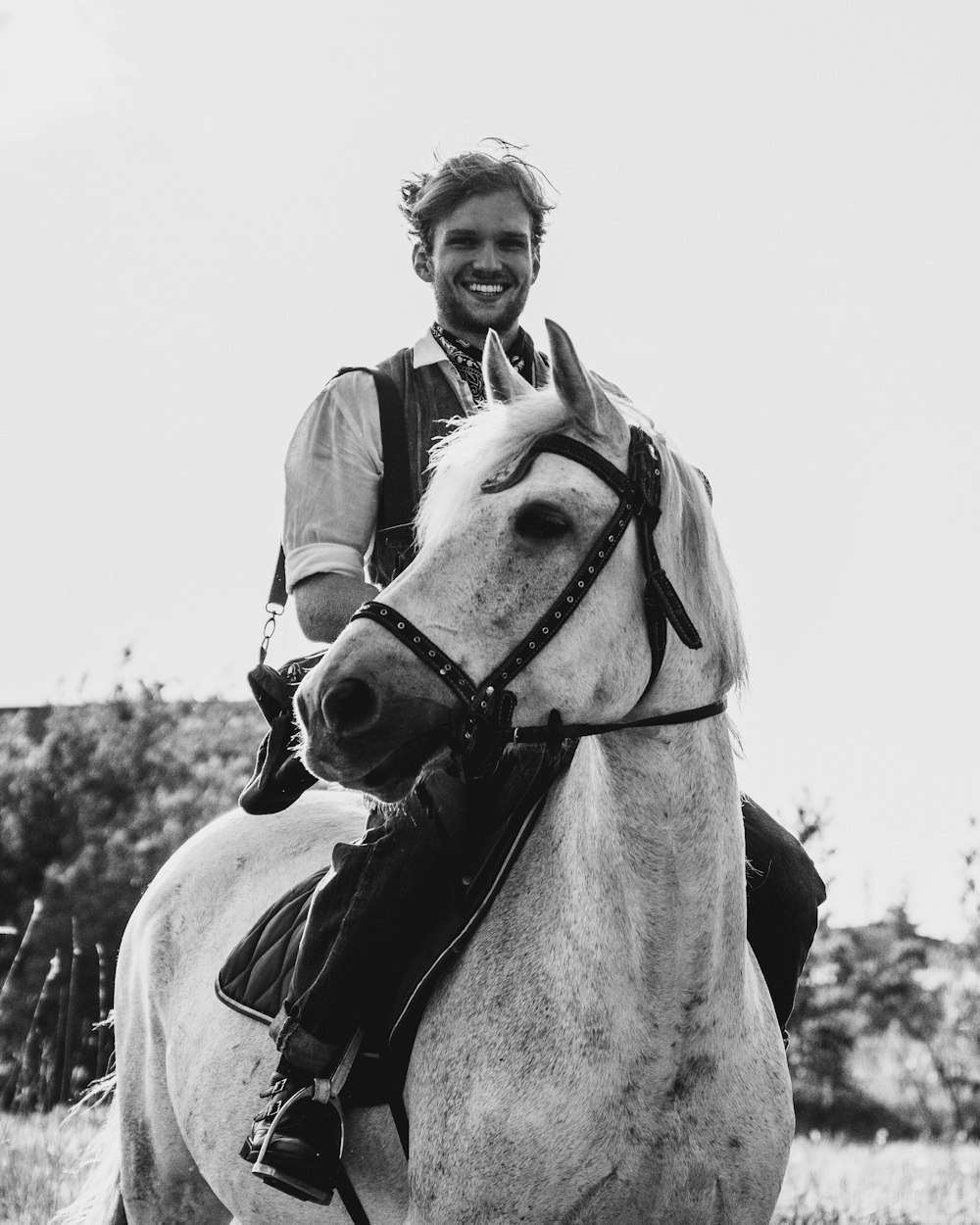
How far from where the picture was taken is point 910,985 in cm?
1048

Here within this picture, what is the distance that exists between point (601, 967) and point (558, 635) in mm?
790

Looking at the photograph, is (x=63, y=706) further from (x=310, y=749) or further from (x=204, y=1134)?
(x=310, y=749)

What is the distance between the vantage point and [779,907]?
381 cm

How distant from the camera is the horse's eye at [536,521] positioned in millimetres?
3133

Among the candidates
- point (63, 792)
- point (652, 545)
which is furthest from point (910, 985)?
point (652, 545)

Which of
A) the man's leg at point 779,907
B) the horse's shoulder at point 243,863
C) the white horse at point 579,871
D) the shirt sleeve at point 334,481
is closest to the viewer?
the white horse at point 579,871

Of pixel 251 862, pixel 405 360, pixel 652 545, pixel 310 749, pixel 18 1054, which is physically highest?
pixel 405 360

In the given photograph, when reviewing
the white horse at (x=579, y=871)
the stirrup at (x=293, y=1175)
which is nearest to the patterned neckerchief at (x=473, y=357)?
the white horse at (x=579, y=871)

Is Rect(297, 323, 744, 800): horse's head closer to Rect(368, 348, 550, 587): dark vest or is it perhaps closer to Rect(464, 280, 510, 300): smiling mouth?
Rect(368, 348, 550, 587): dark vest

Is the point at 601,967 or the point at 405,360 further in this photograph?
the point at 405,360

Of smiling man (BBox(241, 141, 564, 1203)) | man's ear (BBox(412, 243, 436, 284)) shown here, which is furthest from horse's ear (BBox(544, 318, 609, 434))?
man's ear (BBox(412, 243, 436, 284))

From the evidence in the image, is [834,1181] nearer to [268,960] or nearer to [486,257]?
[268,960]

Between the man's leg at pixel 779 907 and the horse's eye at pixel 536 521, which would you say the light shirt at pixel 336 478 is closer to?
the horse's eye at pixel 536 521

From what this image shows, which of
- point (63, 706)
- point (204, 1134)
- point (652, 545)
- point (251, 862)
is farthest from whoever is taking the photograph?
point (63, 706)
